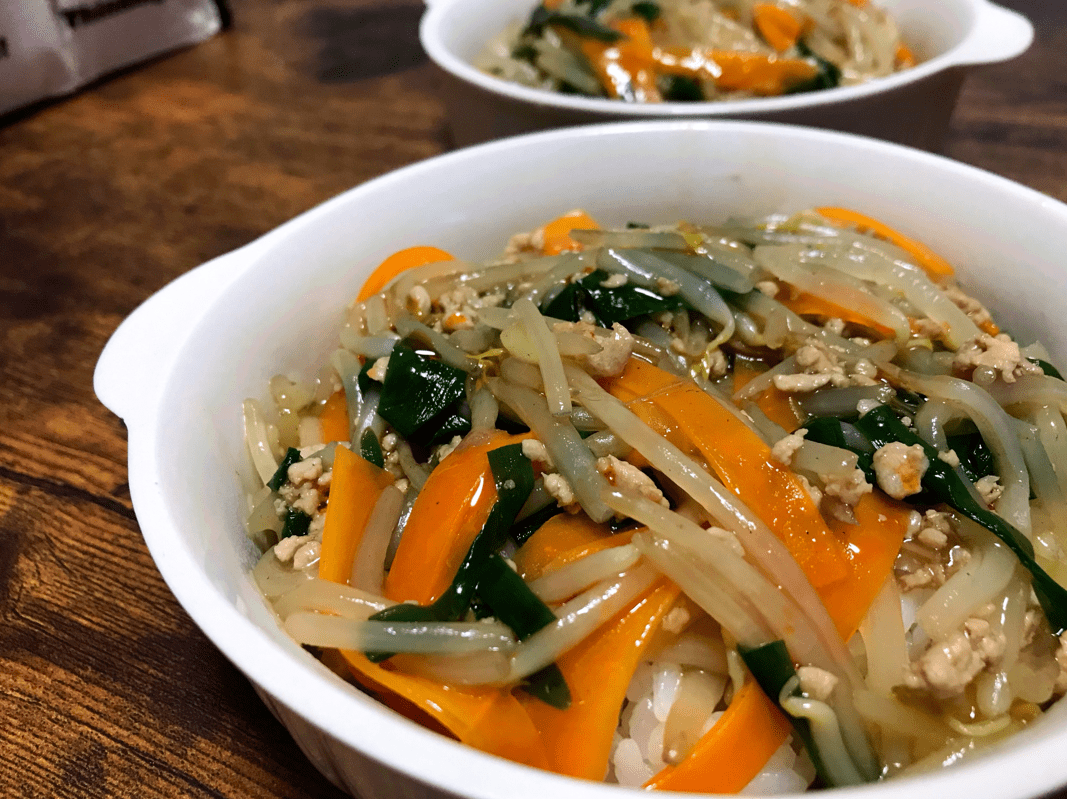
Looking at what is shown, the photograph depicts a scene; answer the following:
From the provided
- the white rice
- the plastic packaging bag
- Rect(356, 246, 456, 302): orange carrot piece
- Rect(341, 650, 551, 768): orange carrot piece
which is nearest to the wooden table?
the plastic packaging bag

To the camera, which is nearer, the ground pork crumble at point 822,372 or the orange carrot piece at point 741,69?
the ground pork crumble at point 822,372

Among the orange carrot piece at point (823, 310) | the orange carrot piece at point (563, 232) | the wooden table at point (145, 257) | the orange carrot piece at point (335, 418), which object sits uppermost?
the orange carrot piece at point (823, 310)

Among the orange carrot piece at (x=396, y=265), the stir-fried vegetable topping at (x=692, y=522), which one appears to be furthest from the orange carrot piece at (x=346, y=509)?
the orange carrot piece at (x=396, y=265)

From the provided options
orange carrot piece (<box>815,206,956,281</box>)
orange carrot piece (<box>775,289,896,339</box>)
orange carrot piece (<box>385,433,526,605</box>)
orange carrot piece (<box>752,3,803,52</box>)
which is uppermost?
orange carrot piece (<box>752,3,803,52</box>)

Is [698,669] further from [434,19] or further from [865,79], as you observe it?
[434,19]

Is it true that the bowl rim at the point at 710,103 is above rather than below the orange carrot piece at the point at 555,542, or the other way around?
above

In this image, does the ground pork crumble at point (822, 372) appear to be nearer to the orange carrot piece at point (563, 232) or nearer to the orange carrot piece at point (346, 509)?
the orange carrot piece at point (563, 232)

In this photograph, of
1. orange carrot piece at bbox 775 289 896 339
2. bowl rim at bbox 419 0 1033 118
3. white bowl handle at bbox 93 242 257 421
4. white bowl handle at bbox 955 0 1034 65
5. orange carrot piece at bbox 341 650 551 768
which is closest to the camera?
orange carrot piece at bbox 341 650 551 768

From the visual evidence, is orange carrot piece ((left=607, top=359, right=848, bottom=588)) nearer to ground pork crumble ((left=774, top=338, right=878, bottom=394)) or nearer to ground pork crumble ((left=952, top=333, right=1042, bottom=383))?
ground pork crumble ((left=774, top=338, right=878, bottom=394))
